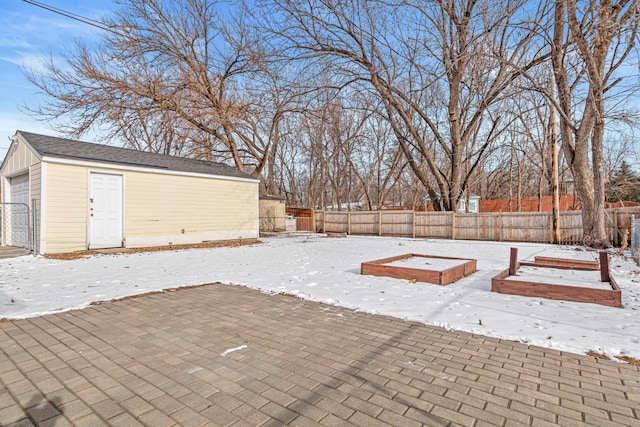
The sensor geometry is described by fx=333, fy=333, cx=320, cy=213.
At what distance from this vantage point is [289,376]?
7.54 ft

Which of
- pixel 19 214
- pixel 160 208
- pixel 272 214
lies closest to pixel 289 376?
pixel 160 208

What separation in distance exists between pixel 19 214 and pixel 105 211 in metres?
2.40

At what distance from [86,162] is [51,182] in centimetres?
96

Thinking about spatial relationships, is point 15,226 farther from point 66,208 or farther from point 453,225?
point 453,225

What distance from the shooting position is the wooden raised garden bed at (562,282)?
166 inches

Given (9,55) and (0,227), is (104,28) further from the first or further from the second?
(0,227)

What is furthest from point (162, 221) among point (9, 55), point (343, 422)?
point (343, 422)

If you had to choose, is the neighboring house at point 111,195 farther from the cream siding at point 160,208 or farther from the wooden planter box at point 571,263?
the wooden planter box at point 571,263

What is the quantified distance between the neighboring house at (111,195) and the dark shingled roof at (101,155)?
2 cm

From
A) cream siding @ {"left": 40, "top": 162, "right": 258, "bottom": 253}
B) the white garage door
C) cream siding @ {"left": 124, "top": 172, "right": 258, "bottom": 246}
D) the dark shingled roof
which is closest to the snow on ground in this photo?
cream siding @ {"left": 40, "top": 162, "right": 258, "bottom": 253}

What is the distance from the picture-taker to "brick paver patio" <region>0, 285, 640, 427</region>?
1849mm

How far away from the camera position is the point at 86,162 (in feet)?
29.3

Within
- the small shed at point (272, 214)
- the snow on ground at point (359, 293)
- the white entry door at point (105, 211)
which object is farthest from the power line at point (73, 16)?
the small shed at point (272, 214)

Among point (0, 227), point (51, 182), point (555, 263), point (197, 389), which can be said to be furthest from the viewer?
point (0, 227)
